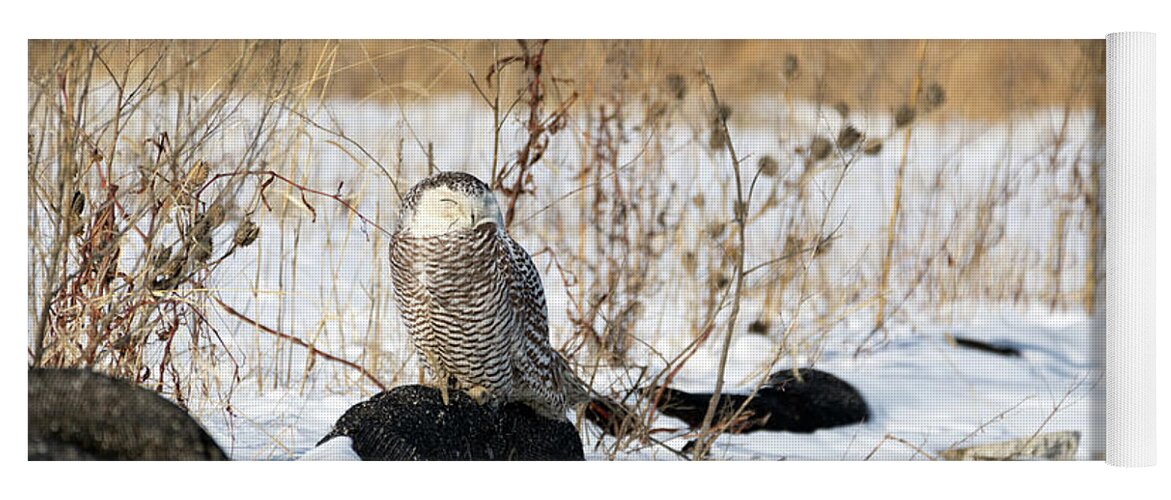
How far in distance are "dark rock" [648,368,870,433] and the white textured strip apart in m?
0.75

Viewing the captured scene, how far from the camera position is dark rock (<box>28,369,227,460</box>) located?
134 inches

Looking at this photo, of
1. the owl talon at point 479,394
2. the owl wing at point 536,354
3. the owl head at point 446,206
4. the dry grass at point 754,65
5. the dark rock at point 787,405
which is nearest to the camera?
the owl head at point 446,206

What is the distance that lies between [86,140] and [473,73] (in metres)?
1.09

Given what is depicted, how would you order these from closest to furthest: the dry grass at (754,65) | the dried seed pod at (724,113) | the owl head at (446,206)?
the owl head at (446,206)
the dry grass at (754,65)
the dried seed pod at (724,113)

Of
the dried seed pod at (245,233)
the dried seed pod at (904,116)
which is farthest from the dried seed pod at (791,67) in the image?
the dried seed pod at (245,233)

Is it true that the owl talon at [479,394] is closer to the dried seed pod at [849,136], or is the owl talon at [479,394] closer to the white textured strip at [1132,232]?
the dried seed pod at [849,136]

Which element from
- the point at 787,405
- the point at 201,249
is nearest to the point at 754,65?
the point at 787,405

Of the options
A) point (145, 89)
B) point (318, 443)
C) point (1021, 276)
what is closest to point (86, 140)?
point (145, 89)

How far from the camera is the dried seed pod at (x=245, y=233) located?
361 cm

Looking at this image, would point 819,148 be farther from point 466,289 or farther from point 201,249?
point 201,249

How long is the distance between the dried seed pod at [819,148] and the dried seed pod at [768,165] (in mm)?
112

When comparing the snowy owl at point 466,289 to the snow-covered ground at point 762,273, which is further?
the snow-covered ground at point 762,273

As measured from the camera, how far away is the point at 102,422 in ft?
11.1

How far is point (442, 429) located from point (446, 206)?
701mm
